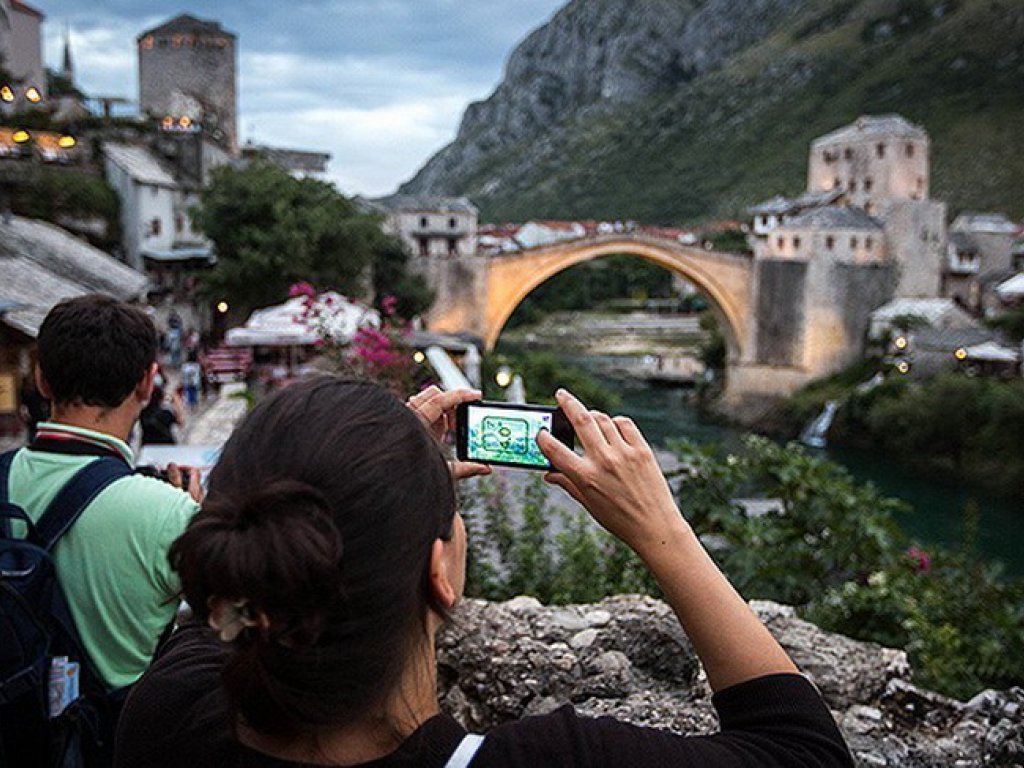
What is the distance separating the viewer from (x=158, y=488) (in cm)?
174

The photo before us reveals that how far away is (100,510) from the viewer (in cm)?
171

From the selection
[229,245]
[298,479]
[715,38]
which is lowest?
[298,479]

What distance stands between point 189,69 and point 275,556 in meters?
42.4

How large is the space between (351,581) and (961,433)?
2274 centimetres

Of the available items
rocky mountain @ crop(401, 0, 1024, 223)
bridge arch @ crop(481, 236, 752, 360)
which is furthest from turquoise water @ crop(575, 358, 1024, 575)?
rocky mountain @ crop(401, 0, 1024, 223)

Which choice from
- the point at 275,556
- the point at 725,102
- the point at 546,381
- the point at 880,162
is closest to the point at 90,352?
the point at 275,556

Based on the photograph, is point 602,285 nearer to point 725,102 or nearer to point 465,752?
point 725,102

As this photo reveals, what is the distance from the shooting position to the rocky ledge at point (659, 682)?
6.89 feet

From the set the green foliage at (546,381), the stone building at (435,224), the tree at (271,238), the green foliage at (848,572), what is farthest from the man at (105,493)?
the stone building at (435,224)

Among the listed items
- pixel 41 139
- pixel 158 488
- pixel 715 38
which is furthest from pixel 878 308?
pixel 715 38

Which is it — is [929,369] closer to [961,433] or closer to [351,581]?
[961,433]

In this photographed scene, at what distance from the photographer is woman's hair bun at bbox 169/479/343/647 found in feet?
2.86

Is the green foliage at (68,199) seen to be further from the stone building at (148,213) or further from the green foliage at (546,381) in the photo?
the green foliage at (546,381)

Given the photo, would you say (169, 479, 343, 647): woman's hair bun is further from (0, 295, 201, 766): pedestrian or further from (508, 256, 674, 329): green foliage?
(508, 256, 674, 329): green foliage
